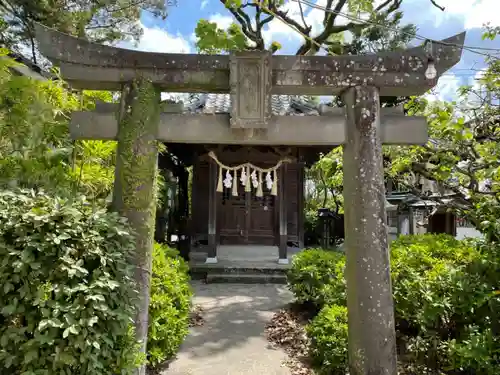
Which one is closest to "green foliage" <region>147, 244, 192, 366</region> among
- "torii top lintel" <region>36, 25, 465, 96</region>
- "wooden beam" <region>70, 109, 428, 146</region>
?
"wooden beam" <region>70, 109, 428, 146</region>

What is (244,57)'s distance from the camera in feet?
13.4

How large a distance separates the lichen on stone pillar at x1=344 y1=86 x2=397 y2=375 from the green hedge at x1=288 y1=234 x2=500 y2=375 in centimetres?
71

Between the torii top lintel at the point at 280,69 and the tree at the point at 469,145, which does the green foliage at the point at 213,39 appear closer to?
the tree at the point at 469,145

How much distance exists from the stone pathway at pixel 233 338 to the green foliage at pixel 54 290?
2.27 meters

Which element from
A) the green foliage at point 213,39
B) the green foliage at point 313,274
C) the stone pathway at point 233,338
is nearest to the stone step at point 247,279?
the stone pathway at point 233,338

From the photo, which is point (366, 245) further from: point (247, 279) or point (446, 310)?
point (247, 279)

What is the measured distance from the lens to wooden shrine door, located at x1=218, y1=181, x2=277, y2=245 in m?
13.9

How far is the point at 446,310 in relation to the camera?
14.1 ft

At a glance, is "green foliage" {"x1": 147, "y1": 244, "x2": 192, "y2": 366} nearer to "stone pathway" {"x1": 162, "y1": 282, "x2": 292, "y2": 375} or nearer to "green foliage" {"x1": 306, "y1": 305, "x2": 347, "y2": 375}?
"stone pathway" {"x1": 162, "y1": 282, "x2": 292, "y2": 375}

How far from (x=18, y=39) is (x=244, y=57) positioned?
50.0ft

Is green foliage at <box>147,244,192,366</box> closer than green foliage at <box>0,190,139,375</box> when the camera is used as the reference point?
No

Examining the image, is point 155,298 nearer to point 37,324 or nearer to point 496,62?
point 37,324

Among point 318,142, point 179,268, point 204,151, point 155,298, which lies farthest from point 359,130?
point 204,151

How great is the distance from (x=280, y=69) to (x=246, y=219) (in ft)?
32.9
